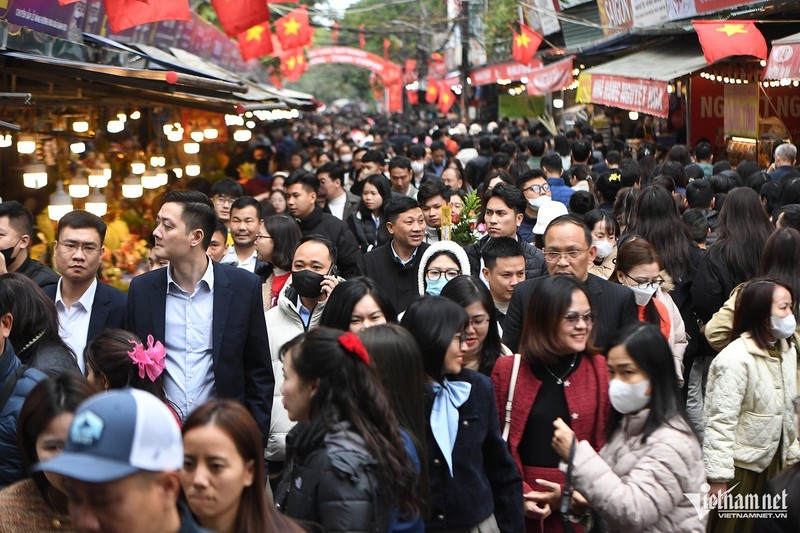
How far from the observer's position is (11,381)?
14.4ft

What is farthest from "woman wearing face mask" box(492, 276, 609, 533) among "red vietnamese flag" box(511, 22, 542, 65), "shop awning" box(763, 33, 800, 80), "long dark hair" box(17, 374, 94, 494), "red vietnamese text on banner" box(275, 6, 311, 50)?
"red vietnamese text on banner" box(275, 6, 311, 50)

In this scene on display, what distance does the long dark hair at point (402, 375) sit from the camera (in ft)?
13.5

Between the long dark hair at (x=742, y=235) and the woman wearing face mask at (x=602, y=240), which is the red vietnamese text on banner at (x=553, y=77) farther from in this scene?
the long dark hair at (x=742, y=235)

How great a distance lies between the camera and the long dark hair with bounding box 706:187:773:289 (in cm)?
773

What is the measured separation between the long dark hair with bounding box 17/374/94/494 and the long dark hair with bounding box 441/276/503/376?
2.30 metres

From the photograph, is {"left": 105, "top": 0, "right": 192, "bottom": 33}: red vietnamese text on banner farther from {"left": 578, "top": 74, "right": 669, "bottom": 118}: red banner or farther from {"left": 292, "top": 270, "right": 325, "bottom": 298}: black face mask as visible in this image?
{"left": 578, "top": 74, "right": 669, "bottom": 118}: red banner

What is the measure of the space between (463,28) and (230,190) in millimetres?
21352

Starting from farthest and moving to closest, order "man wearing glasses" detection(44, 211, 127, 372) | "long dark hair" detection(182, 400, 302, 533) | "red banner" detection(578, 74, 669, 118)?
"red banner" detection(578, 74, 669, 118)
"man wearing glasses" detection(44, 211, 127, 372)
"long dark hair" detection(182, 400, 302, 533)

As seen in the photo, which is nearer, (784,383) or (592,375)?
(592,375)

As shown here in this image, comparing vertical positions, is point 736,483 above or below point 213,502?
below

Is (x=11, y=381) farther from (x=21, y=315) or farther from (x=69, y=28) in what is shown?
(x=69, y=28)

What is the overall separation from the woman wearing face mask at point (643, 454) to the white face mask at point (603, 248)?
374cm

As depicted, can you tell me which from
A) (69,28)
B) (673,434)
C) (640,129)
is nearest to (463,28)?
(640,129)

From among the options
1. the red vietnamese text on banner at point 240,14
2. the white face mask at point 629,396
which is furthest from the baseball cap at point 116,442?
the red vietnamese text on banner at point 240,14
